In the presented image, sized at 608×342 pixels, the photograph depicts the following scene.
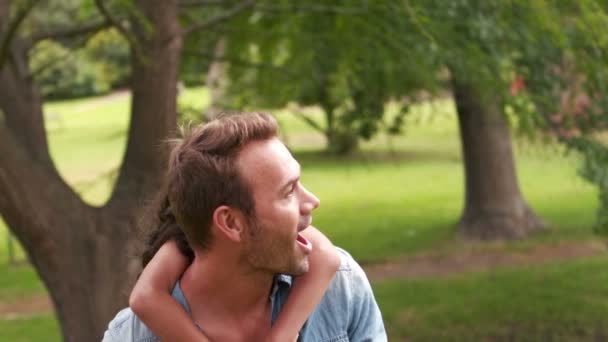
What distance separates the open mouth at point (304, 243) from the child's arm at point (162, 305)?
10.9 inches

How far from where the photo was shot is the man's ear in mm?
2027

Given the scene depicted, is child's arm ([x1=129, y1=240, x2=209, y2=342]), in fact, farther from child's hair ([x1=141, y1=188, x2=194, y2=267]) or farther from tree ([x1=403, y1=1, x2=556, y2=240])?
tree ([x1=403, y1=1, x2=556, y2=240])

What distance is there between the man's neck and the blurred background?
2.12 ft

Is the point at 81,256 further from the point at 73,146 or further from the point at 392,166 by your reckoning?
the point at 73,146

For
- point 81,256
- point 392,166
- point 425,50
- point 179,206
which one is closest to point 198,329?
point 179,206

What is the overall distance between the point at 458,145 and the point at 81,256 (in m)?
23.9

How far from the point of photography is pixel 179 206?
208cm

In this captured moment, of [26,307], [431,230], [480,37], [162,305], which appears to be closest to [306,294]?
[162,305]

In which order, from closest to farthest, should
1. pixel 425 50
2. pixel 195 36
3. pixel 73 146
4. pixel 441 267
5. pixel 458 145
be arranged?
pixel 425 50
pixel 195 36
pixel 441 267
pixel 458 145
pixel 73 146

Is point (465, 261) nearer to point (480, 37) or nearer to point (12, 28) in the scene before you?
point (480, 37)

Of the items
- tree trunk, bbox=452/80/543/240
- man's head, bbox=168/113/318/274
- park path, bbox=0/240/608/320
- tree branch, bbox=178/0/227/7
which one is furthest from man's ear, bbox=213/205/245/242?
tree trunk, bbox=452/80/543/240

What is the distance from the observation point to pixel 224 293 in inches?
83.9

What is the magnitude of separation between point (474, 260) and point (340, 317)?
11.2 m

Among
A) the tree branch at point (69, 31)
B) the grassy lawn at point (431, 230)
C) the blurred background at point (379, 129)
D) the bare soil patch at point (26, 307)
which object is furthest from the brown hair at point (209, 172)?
the bare soil patch at point (26, 307)
